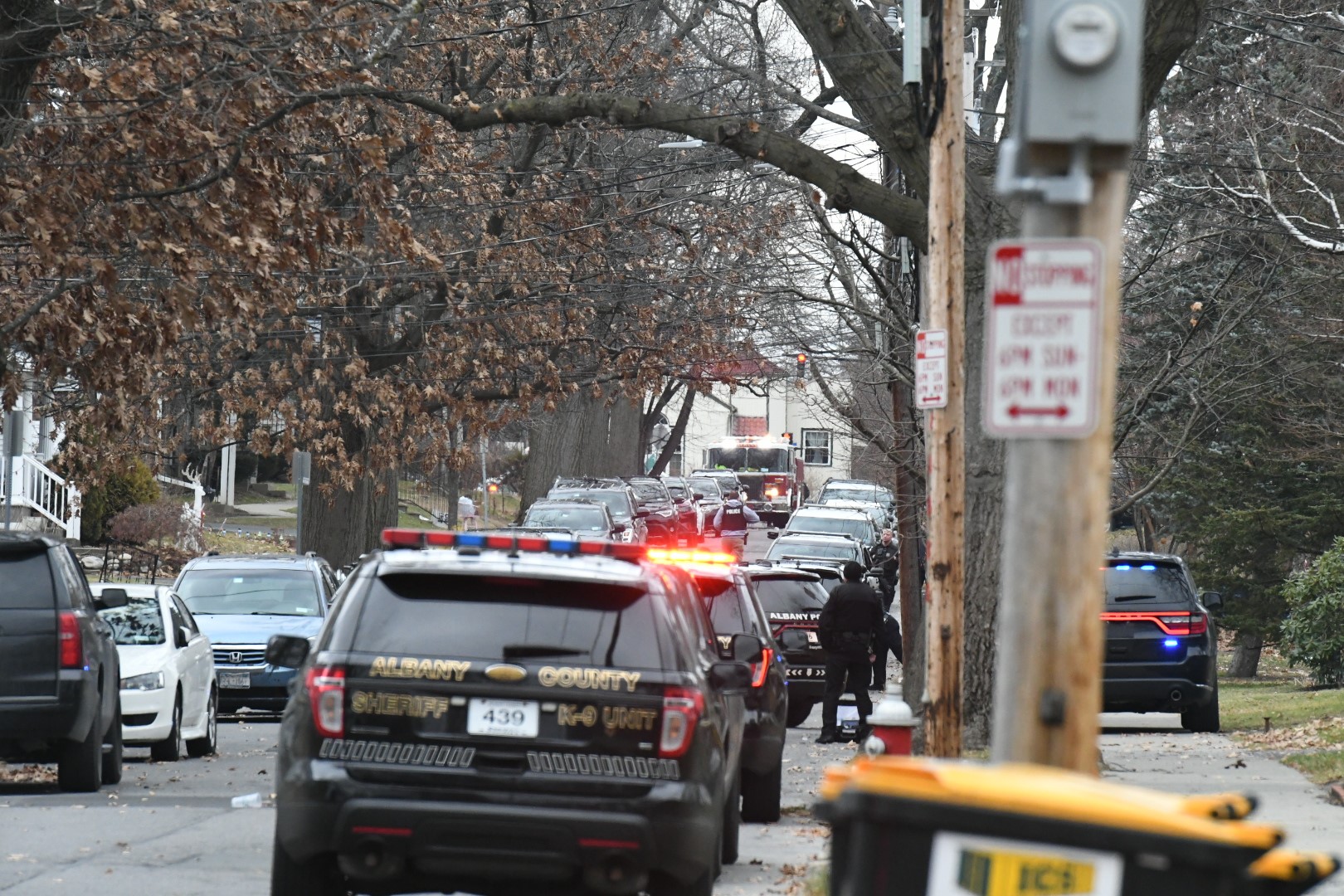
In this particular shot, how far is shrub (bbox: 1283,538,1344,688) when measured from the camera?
25.3m

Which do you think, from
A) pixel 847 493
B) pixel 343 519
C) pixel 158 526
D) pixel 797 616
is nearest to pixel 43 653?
pixel 797 616

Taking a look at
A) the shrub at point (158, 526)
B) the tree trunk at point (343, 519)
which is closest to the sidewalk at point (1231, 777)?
the tree trunk at point (343, 519)

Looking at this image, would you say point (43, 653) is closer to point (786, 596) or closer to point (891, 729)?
point (891, 729)

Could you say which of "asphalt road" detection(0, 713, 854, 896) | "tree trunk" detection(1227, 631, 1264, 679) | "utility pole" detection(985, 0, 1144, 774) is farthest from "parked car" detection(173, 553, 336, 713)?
"tree trunk" detection(1227, 631, 1264, 679)

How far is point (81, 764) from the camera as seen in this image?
43.3 feet

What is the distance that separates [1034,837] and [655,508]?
41381mm

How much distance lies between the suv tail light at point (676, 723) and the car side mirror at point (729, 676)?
0.91 meters

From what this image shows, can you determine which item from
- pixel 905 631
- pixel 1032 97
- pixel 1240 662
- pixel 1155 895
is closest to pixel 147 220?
pixel 905 631

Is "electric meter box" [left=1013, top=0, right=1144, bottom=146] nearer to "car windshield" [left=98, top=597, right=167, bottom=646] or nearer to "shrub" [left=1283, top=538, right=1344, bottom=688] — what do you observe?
"car windshield" [left=98, top=597, right=167, bottom=646]

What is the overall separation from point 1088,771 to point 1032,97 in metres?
1.76

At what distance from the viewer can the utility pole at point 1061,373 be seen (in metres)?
4.79

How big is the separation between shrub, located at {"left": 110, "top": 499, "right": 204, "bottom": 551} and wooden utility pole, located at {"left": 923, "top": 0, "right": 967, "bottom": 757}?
97.7 ft

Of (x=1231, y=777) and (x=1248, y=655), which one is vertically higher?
(x=1231, y=777)

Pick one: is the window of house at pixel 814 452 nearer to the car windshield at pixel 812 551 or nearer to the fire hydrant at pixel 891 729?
the car windshield at pixel 812 551
